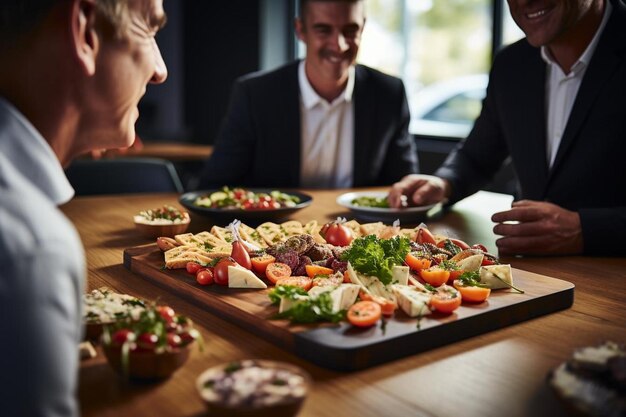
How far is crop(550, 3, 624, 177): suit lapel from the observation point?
274cm

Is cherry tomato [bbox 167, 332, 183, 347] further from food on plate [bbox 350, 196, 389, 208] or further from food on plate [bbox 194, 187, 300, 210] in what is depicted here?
food on plate [bbox 350, 196, 389, 208]

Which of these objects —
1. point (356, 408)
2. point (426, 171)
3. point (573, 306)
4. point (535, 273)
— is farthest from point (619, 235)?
point (426, 171)

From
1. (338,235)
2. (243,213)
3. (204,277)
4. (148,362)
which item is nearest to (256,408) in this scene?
(148,362)

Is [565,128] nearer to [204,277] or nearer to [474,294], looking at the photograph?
[474,294]

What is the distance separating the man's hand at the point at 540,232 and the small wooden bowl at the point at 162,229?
3.42 ft

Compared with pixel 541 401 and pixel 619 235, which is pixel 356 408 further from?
pixel 619 235

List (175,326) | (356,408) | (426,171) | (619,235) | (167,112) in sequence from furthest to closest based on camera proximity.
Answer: (167,112), (426,171), (619,235), (175,326), (356,408)

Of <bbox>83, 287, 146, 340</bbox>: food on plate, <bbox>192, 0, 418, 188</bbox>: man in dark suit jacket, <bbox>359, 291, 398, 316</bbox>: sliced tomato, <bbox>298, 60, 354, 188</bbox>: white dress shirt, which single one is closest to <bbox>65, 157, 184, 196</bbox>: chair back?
<bbox>192, 0, 418, 188</bbox>: man in dark suit jacket

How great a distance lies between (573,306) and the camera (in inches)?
69.1

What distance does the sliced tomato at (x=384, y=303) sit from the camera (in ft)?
4.94

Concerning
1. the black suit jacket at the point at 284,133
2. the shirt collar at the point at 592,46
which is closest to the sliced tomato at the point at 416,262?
the shirt collar at the point at 592,46

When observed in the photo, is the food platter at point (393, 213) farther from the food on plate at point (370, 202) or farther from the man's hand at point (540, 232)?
the man's hand at point (540, 232)

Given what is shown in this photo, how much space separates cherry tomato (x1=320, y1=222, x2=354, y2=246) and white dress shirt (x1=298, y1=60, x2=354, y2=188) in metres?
1.76

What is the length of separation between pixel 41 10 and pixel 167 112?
8670 mm
